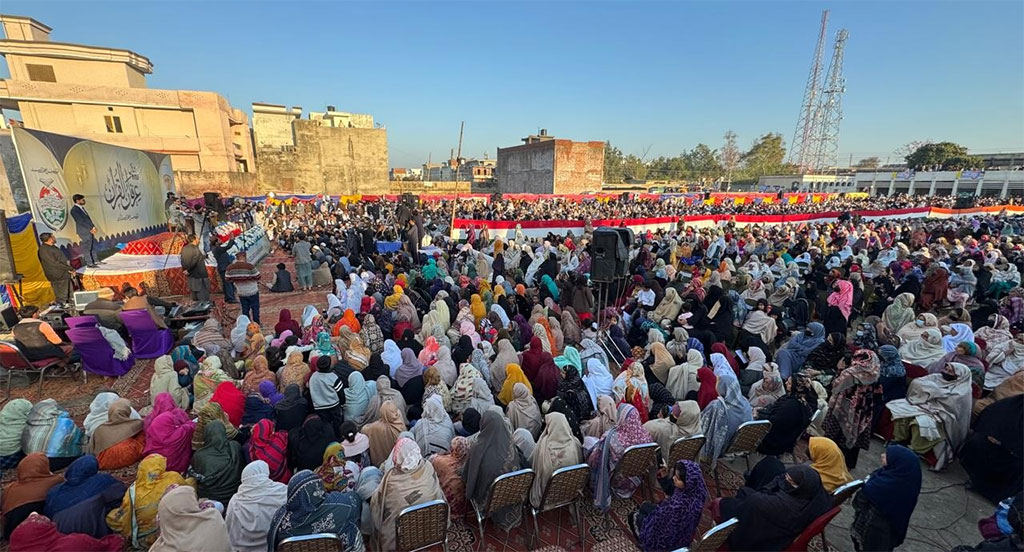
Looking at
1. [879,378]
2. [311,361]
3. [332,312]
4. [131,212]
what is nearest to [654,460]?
[879,378]

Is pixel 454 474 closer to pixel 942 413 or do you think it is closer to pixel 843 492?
pixel 843 492

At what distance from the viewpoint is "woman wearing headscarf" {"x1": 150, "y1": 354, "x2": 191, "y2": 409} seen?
160 inches

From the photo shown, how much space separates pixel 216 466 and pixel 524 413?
2.33 metres

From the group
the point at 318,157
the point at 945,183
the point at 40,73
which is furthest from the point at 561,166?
the point at 945,183

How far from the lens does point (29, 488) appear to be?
2635 millimetres

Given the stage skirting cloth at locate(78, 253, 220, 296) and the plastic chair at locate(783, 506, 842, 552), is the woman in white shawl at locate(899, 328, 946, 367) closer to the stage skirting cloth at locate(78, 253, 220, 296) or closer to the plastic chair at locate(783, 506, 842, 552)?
the plastic chair at locate(783, 506, 842, 552)

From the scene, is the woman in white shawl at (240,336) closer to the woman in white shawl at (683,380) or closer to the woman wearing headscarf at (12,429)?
the woman wearing headscarf at (12,429)

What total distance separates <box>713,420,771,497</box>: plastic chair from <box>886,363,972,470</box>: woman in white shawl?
60.4 inches

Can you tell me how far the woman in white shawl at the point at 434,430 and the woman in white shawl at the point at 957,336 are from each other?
557 centimetres

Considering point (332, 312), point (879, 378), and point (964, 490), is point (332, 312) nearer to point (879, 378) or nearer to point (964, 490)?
point (879, 378)

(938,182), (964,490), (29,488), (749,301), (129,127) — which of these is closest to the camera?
(29,488)

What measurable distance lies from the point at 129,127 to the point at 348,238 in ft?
81.6

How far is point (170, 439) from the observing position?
10.6 feet

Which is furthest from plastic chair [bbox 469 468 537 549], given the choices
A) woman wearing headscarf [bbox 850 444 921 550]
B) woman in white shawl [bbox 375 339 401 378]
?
woman wearing headscarf [bbox 850 444 921 550]
